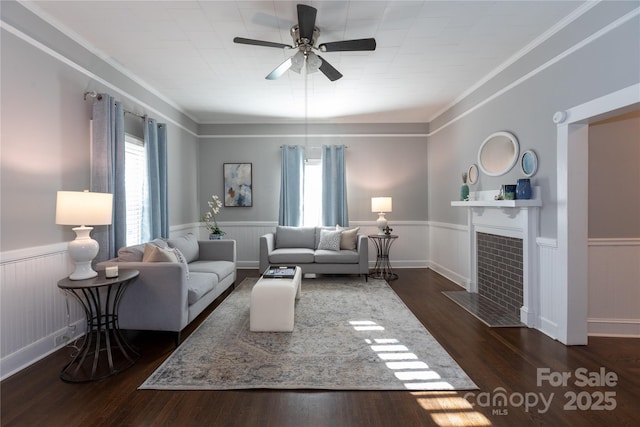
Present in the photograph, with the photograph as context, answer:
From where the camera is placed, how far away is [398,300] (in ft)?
13.5

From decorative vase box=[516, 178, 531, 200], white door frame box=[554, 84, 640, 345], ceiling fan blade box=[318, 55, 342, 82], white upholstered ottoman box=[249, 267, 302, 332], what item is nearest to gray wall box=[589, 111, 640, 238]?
white door frame box=[554, 84, 640, 345]

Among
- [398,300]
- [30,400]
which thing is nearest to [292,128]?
[398,300]

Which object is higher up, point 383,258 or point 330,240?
point 330,240

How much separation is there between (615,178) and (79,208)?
4723mm

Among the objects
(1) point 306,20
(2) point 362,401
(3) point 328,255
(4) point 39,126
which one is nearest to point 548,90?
(1) point 306,20

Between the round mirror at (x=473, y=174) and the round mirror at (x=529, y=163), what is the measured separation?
0.95 m

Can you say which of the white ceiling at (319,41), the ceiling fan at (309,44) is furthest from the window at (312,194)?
the ceiling fan at (309,44)

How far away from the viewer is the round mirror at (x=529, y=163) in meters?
3.22

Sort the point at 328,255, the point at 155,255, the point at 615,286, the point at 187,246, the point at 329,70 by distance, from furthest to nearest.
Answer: the point at 328,255, the point at 187,246, the point at 329,70, the point at 155,255, the point at 615,286

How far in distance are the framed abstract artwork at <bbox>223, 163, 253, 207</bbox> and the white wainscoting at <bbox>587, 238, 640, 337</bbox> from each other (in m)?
5.30

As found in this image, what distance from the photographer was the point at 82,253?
2.47 m

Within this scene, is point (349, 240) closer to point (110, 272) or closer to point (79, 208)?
point (110, 272)

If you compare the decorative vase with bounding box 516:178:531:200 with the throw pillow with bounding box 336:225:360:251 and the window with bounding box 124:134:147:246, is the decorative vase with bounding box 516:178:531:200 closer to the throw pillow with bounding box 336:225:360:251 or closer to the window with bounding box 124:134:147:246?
the throw pillow with bounding box 336:225:360:251

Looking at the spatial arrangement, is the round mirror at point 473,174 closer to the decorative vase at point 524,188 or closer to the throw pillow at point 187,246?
the decorative vase at point 524,188
